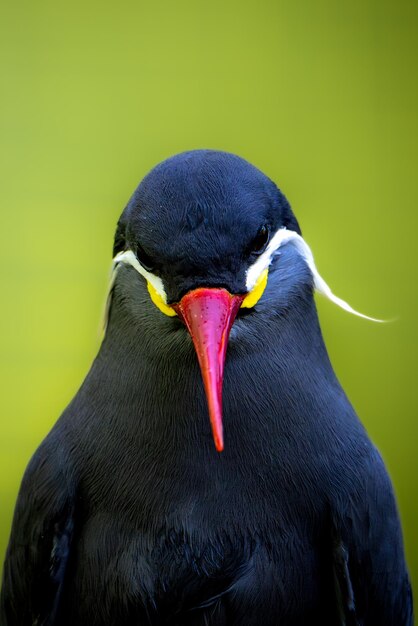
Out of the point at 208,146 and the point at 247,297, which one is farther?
the point at 208,146

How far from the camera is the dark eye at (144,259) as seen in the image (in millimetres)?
1926

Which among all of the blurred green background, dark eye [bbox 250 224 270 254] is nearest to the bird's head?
dark eye [bbox 250 224 270 254]

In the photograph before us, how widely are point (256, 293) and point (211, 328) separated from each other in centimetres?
20

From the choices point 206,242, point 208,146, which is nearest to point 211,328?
point 206,242

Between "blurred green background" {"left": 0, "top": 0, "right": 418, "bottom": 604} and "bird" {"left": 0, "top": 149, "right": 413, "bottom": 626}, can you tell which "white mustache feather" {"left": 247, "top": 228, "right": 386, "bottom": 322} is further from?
"blurred green background" {"left": 0, "top": 0, "right": 418, "bottom": 604}

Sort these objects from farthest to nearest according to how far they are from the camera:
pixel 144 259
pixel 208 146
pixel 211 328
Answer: pixel 208 146 → pixel 144 259 → pixel 211 328

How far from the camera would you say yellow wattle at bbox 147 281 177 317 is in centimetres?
196

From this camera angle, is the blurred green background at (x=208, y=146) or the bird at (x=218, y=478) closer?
the bird at (x=218, y=478)

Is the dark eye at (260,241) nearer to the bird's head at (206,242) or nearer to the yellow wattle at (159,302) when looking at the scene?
the bird's head at (206,242)

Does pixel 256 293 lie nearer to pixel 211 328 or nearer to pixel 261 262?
pixel 261 262

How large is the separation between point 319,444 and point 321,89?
5.95 feet

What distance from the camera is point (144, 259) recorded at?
1945mm

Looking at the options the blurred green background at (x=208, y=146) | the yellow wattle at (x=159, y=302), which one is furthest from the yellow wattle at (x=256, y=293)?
the blurred green background at (x=208, y=146)

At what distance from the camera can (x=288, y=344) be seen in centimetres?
207
